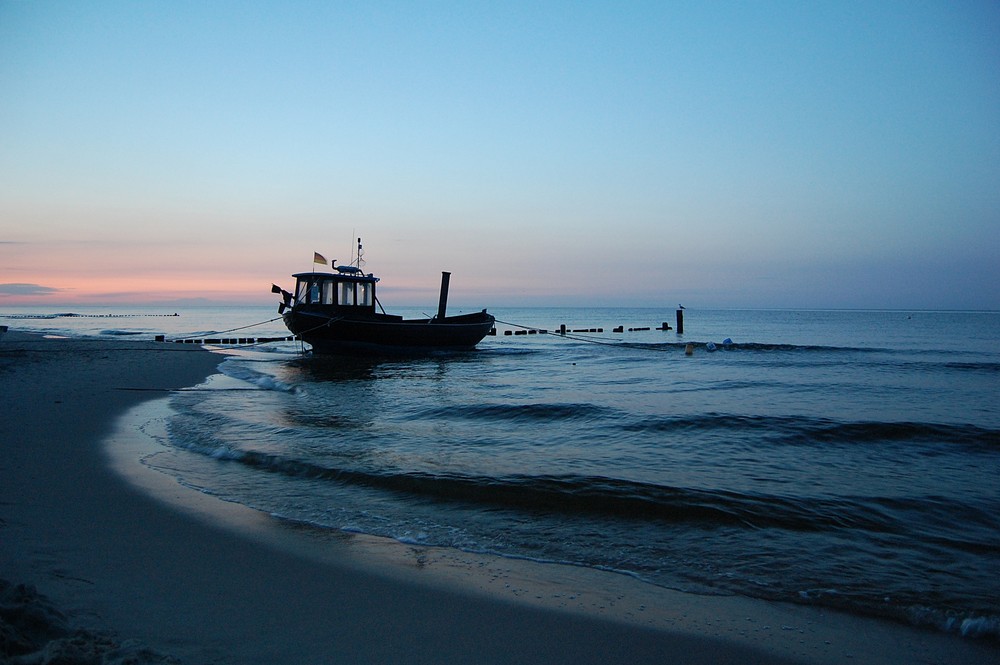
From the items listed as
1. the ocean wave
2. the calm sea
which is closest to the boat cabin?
the ocean wave

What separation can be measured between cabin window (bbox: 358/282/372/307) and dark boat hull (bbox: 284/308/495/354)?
0.68 m

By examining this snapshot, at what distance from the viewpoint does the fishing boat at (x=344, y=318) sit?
83.7 ft

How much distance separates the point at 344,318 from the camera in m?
25.7

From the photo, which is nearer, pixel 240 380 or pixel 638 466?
pixel 638 466

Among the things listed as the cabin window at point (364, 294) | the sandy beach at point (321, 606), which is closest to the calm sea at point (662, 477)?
the sandy beach at point (321, 606)

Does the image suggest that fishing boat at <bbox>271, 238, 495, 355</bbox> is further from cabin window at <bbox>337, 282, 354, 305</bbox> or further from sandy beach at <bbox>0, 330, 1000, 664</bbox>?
sandy beach at <bbox>0, 330, 1000, 664</bbox>

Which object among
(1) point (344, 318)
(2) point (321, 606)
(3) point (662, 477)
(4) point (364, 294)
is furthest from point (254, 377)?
(2) point (321, 606)

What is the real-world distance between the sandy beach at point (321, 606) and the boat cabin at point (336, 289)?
20.8m

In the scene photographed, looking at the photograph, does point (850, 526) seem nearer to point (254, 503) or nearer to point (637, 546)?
point (637, 546)

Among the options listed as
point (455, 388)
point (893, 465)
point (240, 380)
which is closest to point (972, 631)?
point (893, 465)

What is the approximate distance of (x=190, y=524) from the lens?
496 centimetres

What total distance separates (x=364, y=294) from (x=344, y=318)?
185 centimetres

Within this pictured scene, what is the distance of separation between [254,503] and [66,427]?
4977 millimetres

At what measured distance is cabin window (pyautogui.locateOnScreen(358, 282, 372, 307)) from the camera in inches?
1057
